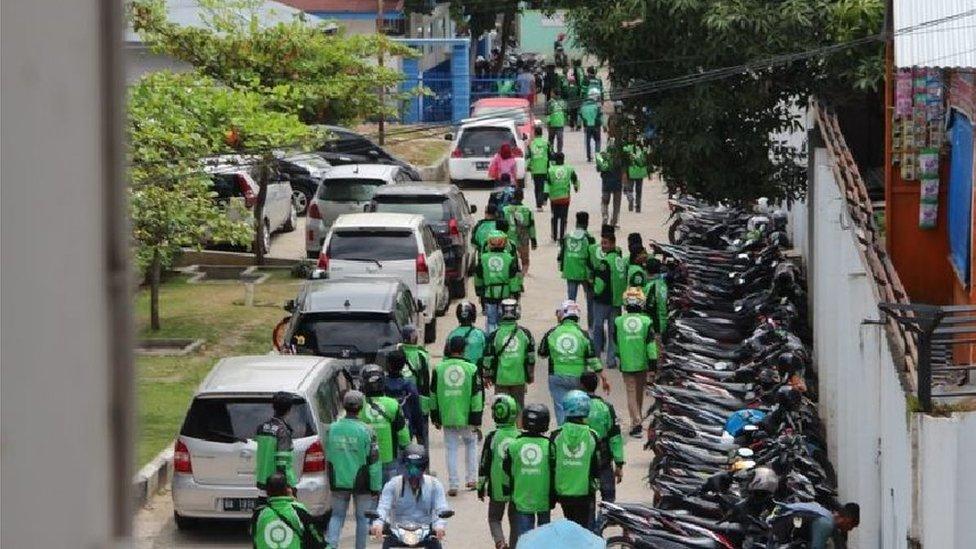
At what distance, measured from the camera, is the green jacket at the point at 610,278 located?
20.2m

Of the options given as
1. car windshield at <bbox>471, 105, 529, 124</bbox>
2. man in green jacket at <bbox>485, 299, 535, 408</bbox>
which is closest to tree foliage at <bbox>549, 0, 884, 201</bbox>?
man in green jacket at <bbox>485, 299, 535, 408</bbox>

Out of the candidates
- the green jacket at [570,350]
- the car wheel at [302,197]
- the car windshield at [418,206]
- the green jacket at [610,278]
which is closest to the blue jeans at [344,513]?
the green jacket at [570,350]

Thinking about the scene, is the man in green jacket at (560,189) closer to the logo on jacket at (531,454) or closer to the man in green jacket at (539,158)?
the man in green jacket at (539,158)

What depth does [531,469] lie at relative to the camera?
1245 cm

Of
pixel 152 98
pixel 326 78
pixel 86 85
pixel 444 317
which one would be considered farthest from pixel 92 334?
pixel 326 78

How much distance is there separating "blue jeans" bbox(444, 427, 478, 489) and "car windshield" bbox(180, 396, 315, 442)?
1939 mm

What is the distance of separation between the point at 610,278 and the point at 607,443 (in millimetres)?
6933

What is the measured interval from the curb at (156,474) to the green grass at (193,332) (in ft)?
0.43

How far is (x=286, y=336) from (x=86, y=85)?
16363mm

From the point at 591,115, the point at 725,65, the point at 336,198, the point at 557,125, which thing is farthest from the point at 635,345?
the point at 557,125

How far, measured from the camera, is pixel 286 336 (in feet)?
57.6

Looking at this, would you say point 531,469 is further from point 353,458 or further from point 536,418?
point 353,458

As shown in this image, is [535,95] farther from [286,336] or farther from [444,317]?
[286,336]

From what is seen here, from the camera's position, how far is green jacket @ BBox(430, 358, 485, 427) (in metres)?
15.0
